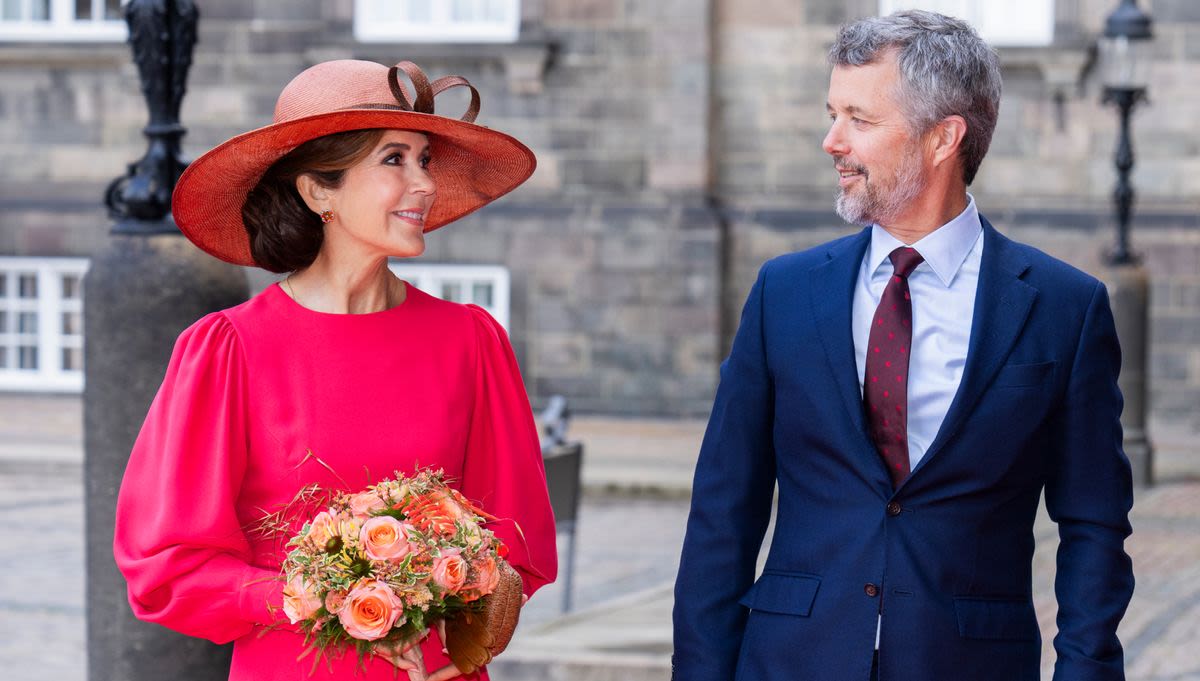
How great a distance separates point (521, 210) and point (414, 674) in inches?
499

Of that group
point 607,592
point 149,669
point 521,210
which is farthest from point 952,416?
point 521,210

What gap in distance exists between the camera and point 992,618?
294cm

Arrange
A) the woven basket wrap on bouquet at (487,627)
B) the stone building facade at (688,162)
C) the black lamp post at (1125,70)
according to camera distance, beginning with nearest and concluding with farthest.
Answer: the woven basket wrap on bouquet at (487,627)
the black lamp post at (1125,70)
the stone building facade at (688,162)

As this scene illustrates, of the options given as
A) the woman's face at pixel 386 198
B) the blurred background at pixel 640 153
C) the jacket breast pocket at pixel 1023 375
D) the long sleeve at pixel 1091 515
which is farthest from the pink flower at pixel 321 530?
the blurred background at pixel 640 153

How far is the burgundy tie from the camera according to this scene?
9.77ft

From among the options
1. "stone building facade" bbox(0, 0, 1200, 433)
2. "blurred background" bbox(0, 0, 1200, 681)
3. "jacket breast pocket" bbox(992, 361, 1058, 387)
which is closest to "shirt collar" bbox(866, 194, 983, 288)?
"jacket breast pocket" bbox(992, 361, 1058, 387)

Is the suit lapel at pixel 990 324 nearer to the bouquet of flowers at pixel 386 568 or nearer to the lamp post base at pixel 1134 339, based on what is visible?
the bouquet of flowers at pixel 386 568

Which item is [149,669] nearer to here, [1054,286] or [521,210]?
[1054,286]

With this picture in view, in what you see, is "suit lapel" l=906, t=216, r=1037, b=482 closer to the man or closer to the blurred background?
the man

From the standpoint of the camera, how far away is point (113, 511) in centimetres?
479

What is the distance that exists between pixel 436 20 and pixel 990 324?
13453 millimetres

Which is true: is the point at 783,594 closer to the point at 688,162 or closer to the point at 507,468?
the point at 507,468

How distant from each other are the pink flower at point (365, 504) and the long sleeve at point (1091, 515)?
1.18 meters

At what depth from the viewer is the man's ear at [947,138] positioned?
305 centimetres
